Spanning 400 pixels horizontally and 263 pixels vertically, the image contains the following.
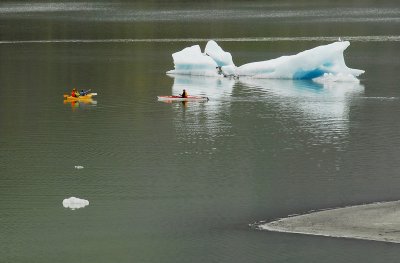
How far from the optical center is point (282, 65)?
68.8 meters

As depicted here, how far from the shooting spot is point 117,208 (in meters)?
34.0

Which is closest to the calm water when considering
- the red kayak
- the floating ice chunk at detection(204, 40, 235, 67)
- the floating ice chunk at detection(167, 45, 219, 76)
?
the red kayak

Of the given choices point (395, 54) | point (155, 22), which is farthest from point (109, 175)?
point (155, 22)

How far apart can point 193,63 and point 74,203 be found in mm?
39262

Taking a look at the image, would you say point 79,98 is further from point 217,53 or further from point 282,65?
point 282,65

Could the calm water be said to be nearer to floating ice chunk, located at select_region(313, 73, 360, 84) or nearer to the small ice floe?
the small ice floe

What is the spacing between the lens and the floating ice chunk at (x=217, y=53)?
7125 cm

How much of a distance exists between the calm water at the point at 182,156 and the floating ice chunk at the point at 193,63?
2.82 ft

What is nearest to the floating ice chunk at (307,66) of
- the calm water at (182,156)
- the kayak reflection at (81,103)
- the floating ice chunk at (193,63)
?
the calm water at (182,156)

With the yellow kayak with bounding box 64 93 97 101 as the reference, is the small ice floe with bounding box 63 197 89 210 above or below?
below

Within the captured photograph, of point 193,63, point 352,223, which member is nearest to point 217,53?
point 193,63

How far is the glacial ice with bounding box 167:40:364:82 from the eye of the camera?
64500 mm

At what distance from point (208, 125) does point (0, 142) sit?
10.6 m

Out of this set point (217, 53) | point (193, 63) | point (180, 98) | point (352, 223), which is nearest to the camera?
point (352, 223)
